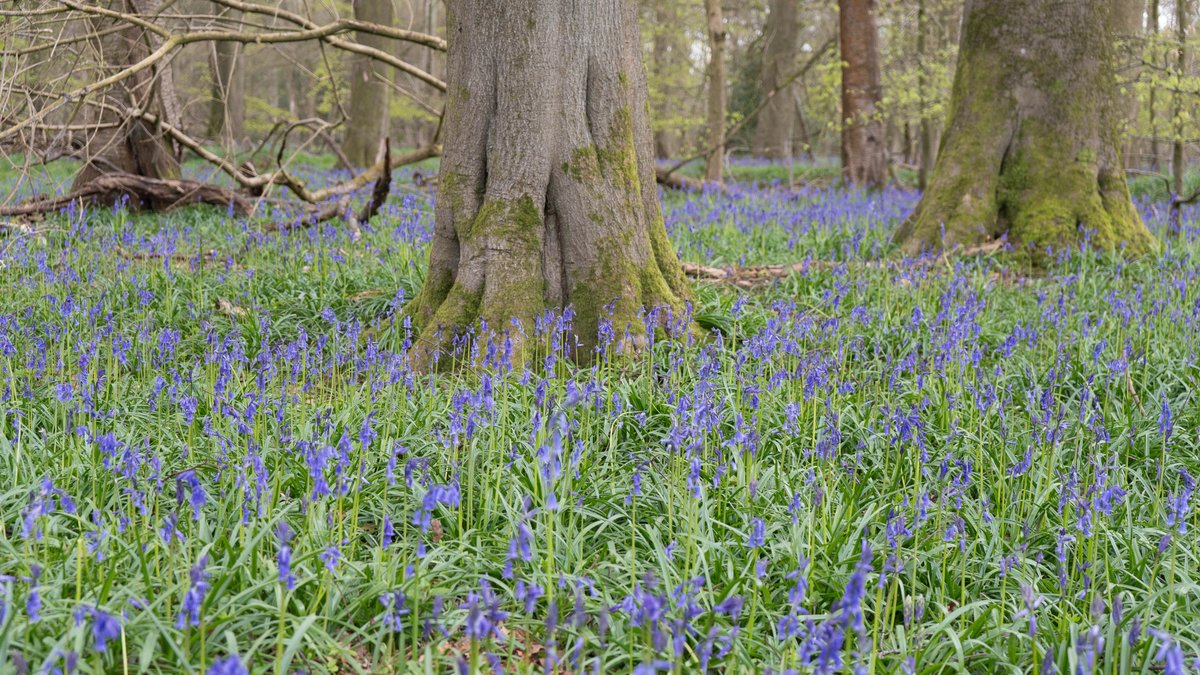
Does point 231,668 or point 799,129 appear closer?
point 231,668

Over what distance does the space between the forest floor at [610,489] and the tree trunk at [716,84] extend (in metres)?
8.79

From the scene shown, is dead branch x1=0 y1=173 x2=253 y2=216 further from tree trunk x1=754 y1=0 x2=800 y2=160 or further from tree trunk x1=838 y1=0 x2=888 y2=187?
tree trunk x1=754 y1=0 x2=800 y2=160

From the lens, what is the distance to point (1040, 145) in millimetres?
7664

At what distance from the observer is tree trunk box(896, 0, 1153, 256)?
760 centimetres

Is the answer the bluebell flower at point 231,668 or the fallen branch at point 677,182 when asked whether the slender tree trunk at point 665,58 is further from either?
the bluebell flower at point 231,668

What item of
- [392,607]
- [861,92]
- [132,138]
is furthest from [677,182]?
[392,607]

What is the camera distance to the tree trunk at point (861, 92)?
14672mm

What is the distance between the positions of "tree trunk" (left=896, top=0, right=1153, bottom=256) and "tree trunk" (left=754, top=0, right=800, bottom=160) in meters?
13.4

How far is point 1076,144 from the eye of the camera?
7.64m

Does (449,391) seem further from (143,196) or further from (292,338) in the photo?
(143,196)

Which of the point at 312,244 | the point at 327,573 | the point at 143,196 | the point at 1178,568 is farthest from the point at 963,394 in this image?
the point at 143,196

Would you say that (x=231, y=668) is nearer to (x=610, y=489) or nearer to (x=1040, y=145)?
(x=610, y=489)

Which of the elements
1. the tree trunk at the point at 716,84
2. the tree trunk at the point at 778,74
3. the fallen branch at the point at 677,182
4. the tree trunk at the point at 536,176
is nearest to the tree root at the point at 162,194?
the tree trunk at the point at 536,176

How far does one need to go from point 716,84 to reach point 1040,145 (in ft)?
25.6
